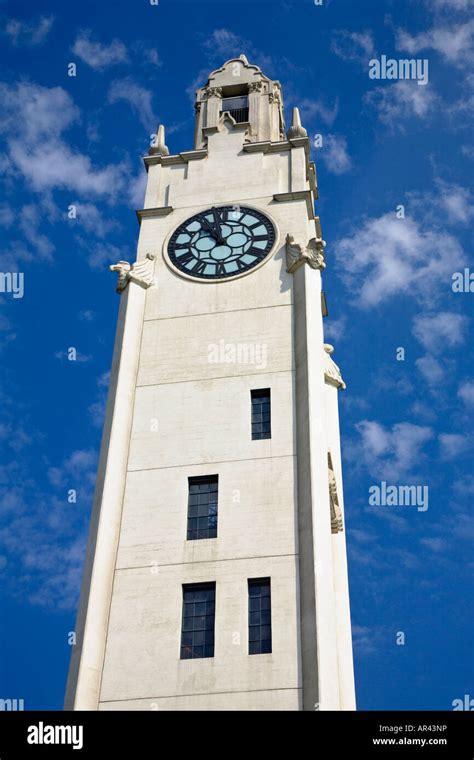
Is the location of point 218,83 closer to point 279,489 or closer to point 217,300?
point 217,300

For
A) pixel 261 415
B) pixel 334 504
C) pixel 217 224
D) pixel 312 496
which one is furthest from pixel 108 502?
pixel 217 224

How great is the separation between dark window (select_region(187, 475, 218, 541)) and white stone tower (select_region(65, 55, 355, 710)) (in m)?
0.07

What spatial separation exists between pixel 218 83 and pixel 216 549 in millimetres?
32433

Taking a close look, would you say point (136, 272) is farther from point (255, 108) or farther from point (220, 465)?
point (255, 108)

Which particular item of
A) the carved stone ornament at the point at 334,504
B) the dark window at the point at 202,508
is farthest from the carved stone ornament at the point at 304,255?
the dark window at the point at 202,508

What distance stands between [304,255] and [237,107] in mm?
17972

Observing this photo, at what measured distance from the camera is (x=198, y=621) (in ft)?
120

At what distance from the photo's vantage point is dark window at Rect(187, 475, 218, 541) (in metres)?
39.1

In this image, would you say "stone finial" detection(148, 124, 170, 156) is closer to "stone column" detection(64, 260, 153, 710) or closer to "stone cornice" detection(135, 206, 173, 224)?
"stone cornice" detection(135, 206, 173, 224)

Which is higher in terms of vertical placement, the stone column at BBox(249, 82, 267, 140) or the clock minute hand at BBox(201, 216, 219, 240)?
the stone column at BBox(249, 82, 267, 140)

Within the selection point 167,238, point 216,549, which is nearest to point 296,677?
point 216,549

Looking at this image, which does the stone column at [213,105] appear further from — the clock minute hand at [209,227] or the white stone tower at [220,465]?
the clock minute hand at [209,227]

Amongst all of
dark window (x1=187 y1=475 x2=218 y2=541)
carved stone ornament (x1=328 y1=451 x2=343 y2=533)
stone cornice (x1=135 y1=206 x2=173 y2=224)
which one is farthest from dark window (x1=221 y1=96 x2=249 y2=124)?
dark window (x1=187 y1=475 x2=218 y2=541)

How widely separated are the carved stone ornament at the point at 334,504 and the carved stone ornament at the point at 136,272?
1105cm
